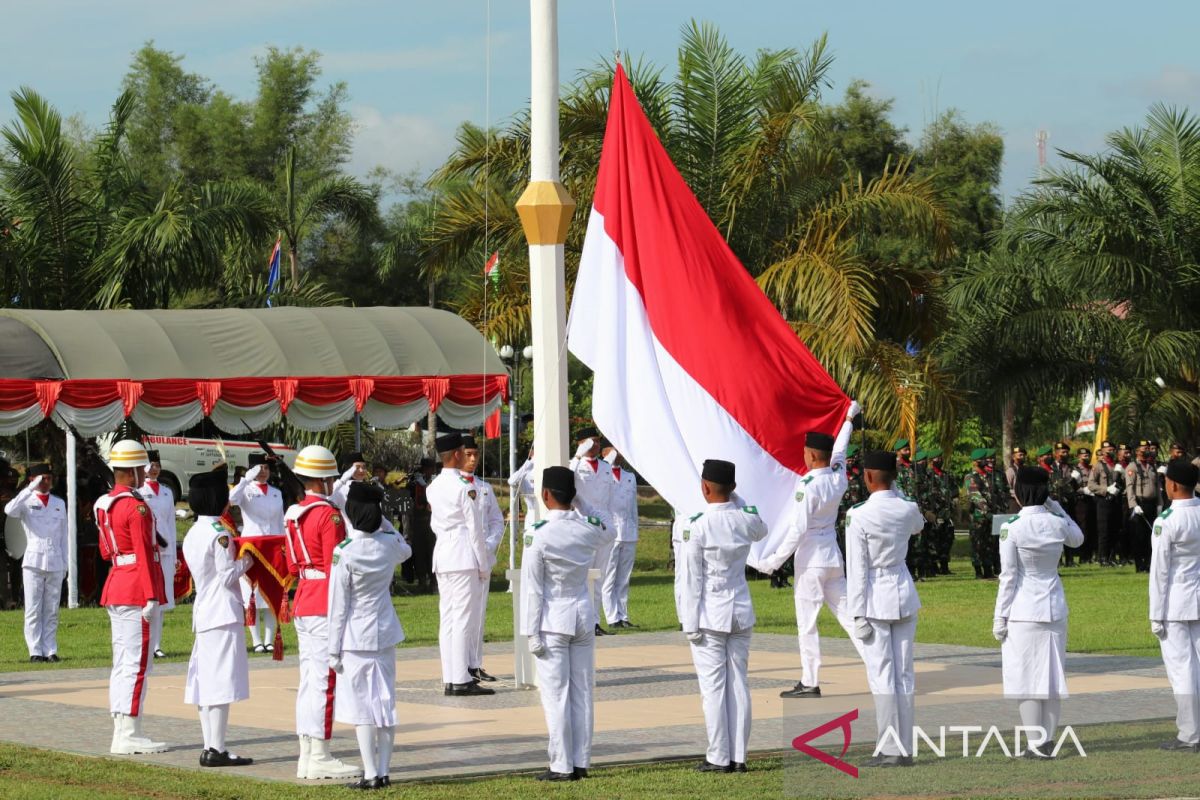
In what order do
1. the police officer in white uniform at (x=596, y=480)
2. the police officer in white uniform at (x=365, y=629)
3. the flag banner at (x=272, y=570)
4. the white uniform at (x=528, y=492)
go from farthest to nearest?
the police officer in white uniform at (x=596, y=480)
the white uniform at (x=528, y=492)
the flag banner at (x=272, y=570)
the police officer in white uniform at (x=365, y=629)

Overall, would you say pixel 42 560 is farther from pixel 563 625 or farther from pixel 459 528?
pixel 563 625

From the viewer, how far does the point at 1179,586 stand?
11.3m

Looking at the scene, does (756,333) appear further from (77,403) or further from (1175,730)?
(77,403)

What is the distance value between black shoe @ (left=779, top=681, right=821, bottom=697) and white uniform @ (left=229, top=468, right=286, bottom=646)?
559cm

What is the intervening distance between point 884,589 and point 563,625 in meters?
2.06

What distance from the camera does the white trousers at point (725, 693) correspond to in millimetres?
10305

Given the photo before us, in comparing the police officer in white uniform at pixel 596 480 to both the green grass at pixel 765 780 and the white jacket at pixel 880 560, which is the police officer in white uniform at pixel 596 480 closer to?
the white jacket at pixel 880 560

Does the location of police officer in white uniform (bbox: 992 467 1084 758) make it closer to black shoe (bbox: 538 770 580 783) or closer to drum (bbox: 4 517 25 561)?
black shoe (bbox: 538 770 580 783)

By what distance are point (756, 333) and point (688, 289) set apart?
588mm

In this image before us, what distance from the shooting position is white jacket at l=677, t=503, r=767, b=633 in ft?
34.5

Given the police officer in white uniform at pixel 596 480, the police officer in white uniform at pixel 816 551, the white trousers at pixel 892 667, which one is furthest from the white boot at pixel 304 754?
the police officer in white uniform at pixel 596 480

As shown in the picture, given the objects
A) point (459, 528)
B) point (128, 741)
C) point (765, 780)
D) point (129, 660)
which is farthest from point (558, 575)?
point (459, 528)

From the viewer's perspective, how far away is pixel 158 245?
27266 mm

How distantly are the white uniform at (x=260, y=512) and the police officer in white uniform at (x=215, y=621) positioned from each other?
19.5ft
